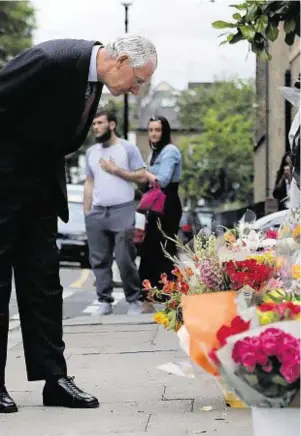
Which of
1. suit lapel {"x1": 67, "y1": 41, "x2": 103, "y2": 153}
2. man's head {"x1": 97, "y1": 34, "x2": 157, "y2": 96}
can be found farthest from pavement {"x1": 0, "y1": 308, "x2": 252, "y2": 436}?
man's head {"x1": 97, "y1": 34, "x2": 157, "y2": 96}

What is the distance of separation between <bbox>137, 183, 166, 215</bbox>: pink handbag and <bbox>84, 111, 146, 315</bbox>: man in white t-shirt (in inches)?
5.5

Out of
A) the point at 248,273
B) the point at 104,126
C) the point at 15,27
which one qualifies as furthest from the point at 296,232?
the point at 15,27

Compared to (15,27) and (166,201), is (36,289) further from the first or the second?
(15,27)

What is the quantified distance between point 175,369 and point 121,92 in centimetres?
173

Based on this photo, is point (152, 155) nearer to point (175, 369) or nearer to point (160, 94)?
point (175, 369)

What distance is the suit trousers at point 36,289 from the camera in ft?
19.0

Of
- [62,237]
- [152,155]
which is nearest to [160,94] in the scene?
[62,237]

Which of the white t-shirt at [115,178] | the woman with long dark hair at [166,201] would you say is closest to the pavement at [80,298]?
the woman with long dark hair at [166,201]

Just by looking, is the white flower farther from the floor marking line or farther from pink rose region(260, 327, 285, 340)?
the floor marking line

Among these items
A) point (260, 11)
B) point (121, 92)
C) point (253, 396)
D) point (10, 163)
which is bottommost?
point (253, 396)

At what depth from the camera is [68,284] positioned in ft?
59.3

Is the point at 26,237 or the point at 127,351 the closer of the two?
the point at 26,237

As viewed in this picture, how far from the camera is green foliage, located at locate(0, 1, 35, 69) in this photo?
51.4 m

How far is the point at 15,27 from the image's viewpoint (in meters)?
54.2
